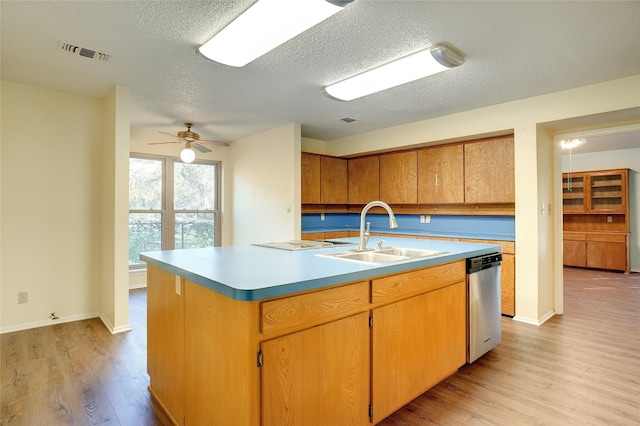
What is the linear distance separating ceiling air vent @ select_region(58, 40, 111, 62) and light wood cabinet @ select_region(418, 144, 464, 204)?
385 centimetres

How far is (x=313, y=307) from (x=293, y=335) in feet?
0.47

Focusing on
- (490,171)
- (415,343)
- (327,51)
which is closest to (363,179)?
(490,171)

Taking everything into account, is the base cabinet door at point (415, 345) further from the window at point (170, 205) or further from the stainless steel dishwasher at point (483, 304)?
the window at point (170, 205)

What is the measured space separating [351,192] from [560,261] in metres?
3.08

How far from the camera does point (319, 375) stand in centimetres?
149

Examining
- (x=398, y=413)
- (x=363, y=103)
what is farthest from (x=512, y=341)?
(x=363, y=103)

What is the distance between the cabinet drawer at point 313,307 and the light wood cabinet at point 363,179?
388cm

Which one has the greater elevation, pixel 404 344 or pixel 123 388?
pixel 404 344

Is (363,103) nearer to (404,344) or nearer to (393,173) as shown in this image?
(393,173)

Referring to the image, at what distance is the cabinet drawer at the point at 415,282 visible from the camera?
179cm

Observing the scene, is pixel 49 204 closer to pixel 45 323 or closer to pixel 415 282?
pixel 45 323

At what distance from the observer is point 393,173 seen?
518 centimetres

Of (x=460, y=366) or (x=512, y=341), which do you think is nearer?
(x=460, y=366)

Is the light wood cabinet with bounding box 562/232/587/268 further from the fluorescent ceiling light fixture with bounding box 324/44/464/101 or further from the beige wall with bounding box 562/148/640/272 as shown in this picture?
the fluorescent ceiling light fixture with bounding box 324/44/464/101
